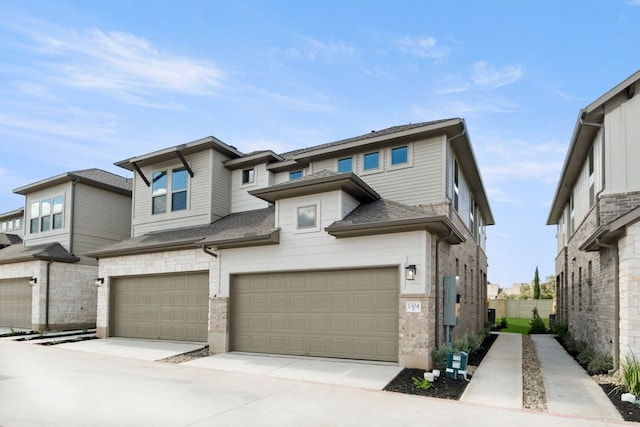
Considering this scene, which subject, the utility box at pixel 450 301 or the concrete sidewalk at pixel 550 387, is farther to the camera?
the utility box at pixel 450 301

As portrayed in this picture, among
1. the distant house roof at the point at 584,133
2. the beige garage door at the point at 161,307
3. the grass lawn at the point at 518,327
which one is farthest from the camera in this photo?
the grass lawn at the point at 518,327

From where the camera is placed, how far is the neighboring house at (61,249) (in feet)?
64.3

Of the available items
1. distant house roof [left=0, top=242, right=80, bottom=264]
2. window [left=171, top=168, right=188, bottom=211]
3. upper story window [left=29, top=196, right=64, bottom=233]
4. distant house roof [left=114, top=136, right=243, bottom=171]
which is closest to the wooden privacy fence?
distant house roof [left=114, top=136, right=243, bottom=171]

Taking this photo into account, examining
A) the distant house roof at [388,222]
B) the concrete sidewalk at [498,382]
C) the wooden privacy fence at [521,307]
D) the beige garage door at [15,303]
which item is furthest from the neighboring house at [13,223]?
the wooden privacy fence at [521,307]

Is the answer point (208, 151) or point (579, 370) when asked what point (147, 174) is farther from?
point (579, 370)

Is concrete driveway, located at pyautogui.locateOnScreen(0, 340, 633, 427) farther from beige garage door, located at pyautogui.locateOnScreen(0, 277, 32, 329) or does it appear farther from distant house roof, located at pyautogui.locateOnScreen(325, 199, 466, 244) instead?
beige garage door, located at pyautogui.locateOnScreen(0, 277, 32, 329)

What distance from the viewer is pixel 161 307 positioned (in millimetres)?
Result: 15961

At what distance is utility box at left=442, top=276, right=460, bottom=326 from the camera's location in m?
11.5

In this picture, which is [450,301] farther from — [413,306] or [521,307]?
[521,307]

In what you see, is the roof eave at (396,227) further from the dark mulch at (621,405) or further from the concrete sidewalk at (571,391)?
the dark mulch at (621,405)

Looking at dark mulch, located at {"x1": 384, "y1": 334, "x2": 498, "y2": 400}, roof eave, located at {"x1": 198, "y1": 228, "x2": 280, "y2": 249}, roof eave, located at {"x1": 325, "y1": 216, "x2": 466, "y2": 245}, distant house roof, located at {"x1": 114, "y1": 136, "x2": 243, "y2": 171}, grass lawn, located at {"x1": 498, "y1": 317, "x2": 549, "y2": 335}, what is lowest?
grass lawn, located at {"x1": 498, "y1": 317, "x2": 549, "y2": 335}

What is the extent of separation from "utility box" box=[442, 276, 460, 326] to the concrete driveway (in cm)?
364

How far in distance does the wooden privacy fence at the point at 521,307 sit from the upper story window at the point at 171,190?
25.0 metres

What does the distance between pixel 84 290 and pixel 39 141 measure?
688cm
